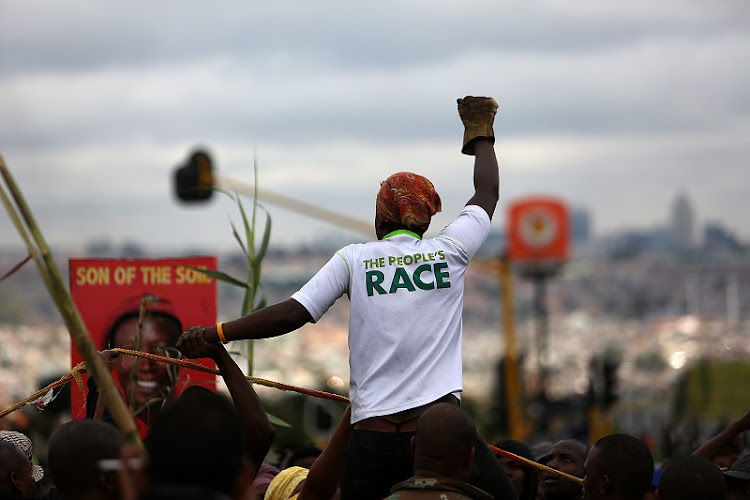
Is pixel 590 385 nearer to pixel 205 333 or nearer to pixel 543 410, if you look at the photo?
pixel 543 410

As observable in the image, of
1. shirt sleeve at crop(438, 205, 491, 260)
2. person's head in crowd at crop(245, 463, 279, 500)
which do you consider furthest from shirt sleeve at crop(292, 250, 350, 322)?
person's head in crowd at crop(245, 463, 279, 500)

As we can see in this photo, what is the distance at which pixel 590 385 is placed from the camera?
121ft

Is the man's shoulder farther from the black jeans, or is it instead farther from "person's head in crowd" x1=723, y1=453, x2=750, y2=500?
"person's head in crowd" x1=723, y1=453, x2=750, y2=500

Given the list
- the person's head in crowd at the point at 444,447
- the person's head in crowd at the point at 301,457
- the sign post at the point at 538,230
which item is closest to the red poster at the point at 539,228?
the sign post at the point at 538,230

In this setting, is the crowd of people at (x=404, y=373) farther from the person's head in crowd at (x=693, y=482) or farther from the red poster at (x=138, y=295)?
the red poster at (x=138, y=295)

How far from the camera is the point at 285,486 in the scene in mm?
6395

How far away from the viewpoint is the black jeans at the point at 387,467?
545 centimetres

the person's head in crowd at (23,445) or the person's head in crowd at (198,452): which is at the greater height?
the person's head in crowd at (198,452)

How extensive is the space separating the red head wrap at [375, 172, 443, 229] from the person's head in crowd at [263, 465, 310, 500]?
1.43 metres

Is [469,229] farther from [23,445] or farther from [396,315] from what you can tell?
[23,445]

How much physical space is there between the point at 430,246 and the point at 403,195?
0.81 ft

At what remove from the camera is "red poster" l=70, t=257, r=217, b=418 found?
828cm

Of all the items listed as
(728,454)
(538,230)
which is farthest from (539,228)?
(728,454)

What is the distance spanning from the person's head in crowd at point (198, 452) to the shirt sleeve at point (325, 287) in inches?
61.7
